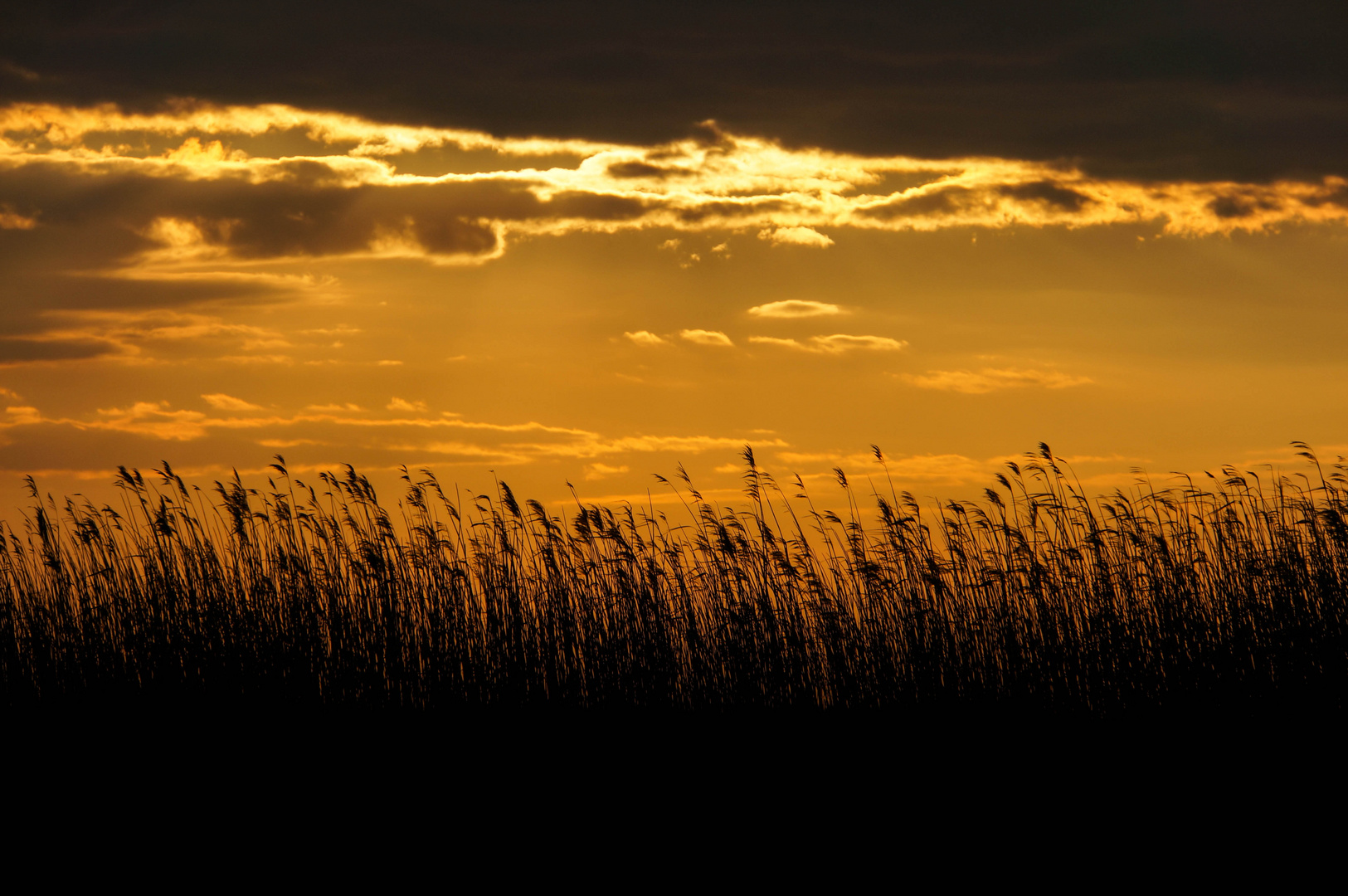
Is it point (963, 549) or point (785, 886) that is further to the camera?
point (963, 549)

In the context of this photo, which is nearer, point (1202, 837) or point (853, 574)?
point (1202, 837)

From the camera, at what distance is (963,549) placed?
9516 millimetres

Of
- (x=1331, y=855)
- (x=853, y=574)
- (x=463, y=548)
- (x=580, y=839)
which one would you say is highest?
(x=463, y=548)

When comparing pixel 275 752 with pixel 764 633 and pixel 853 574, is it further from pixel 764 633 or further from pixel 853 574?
pixel 853 574

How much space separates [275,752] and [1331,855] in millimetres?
7412

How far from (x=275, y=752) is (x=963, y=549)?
6.06 metres

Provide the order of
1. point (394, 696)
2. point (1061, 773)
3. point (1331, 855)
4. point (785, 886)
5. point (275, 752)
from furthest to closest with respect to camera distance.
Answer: point (394, 696) → point (275, 752) → point (1061, 773) → point (1331, 855) → point (785, 886)

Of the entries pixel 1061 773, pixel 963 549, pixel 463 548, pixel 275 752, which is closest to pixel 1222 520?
pixel 963 549

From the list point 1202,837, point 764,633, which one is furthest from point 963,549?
point 1202,837

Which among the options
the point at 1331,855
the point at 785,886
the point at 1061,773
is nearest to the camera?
the point at 785,886

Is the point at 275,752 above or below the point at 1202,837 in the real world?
above

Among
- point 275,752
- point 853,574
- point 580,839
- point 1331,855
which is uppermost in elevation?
point 853,574

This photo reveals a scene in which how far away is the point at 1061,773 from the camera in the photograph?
784cm

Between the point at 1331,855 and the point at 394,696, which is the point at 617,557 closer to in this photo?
the point at 394,696
